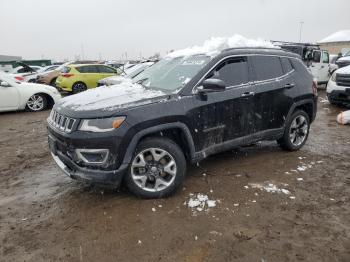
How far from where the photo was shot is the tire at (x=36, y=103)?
11.6 metres

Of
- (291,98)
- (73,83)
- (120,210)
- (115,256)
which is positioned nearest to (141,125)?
(120,210)

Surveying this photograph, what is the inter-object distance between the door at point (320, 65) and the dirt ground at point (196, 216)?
1140 cm

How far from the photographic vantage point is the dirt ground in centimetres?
327

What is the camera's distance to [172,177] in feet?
14.0

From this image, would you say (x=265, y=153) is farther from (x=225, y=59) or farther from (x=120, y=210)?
(x=120, y=210)

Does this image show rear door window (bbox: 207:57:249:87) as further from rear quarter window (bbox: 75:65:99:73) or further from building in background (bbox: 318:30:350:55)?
building in background (bbox: 318:30:350:55)

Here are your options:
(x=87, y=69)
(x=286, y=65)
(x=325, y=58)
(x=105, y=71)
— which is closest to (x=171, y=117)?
(x=286, y=65)

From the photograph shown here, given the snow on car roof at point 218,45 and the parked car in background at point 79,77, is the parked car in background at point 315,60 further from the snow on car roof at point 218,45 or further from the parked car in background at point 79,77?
the snow on car roof at point 218,45

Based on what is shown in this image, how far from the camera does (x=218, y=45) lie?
524 cm

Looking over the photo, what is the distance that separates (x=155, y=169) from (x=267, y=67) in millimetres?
2609

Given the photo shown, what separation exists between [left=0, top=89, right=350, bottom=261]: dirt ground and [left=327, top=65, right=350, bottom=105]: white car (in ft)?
16.6

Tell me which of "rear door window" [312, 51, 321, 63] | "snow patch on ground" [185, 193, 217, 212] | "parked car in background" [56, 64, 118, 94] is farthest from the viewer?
"rear door window" [312, 51, 321, 63]

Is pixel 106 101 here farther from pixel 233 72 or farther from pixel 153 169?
pixel 233 72

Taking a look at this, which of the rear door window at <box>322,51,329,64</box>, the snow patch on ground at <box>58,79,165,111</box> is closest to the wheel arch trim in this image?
the snow patch on ground at <box>58,79,165,111</box>
